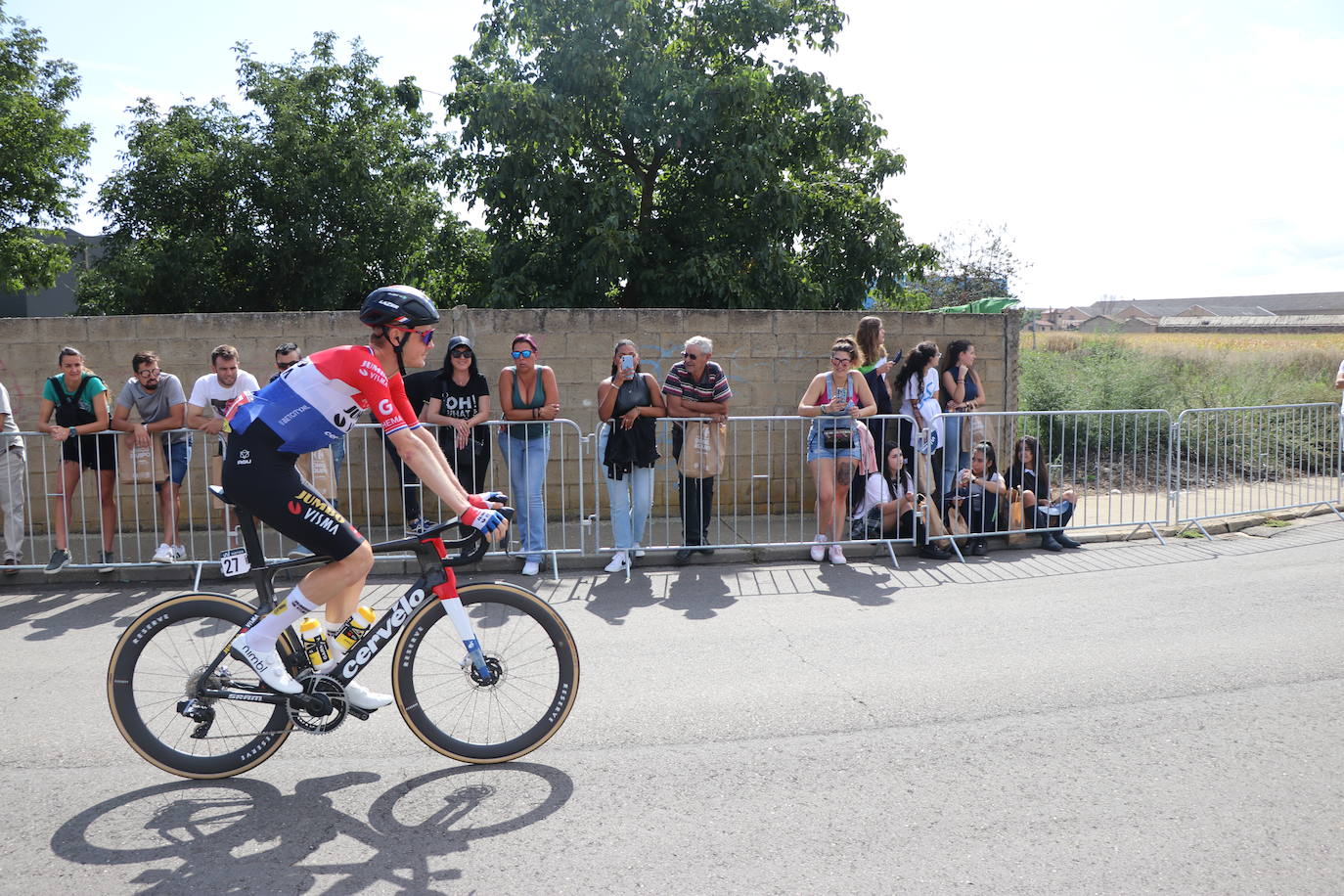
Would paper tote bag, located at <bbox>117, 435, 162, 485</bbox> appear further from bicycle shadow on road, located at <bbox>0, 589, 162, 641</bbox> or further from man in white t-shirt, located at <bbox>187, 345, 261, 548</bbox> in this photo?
bicycle shadow on road, located at <bbox>0, 589, 162, 641</bbox>

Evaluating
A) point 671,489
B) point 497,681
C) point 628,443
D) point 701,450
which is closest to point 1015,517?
point 701,450

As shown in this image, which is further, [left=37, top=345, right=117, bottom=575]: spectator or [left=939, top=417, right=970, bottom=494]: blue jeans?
[left=939, top=417, right=970, bottom=494]: blue jeans

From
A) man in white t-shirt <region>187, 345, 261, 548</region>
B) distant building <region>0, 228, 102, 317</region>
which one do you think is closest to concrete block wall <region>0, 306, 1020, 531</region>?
man in white t-shirt <region>187, 345, 261, 548</region>

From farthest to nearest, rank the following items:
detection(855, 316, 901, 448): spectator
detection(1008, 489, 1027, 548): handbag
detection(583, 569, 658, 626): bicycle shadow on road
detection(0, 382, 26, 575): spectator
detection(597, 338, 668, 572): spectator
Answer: detection(855, 316, 901, 448): spectator
detection(1008, 489, 1027, 548): handbag
detection(597, 338, 668, 572): spectator
detection(0, 382, 26, 575): spectator
detection(583, 569, 658, 626): bicycle shadow on road

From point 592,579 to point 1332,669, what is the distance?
4996mm

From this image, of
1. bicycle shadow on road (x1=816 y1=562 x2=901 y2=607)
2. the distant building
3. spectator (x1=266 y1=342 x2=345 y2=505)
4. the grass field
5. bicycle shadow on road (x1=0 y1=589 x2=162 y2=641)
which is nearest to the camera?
bicycle shadow on road (x1=0 y1=589 x2=162 y2=641)

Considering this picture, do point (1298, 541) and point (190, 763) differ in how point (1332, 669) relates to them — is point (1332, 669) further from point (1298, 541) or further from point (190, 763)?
point (190, 763)

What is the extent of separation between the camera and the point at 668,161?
14.4 meters

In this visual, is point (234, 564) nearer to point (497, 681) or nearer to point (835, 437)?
point (497, 681)

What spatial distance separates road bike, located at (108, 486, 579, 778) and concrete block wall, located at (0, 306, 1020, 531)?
6.08 meters

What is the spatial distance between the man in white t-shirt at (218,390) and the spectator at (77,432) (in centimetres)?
67

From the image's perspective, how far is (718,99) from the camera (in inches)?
525

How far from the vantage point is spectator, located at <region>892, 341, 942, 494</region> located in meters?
9.06

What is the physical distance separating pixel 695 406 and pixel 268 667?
5.24m
